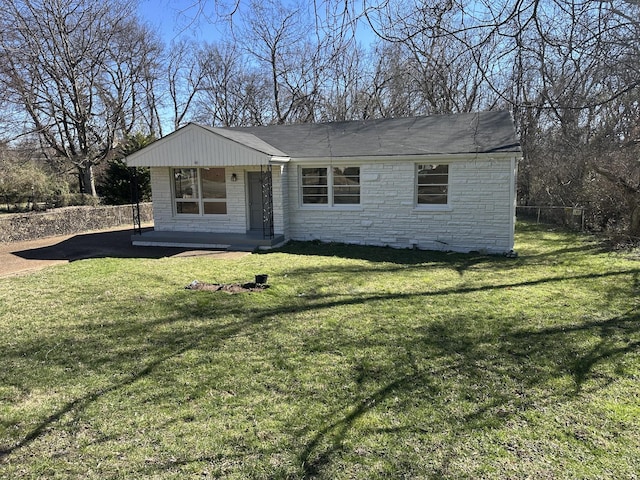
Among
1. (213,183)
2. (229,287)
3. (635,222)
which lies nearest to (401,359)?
(229,287)

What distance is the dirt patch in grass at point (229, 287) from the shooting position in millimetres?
7050

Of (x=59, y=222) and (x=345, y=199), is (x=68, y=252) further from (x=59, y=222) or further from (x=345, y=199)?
(x=345, y=199)

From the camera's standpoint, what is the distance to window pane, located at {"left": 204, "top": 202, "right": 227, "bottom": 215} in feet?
42.0

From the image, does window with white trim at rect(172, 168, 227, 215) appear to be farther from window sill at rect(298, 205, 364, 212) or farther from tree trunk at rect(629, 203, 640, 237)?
tree trunk at rect(629, 203, 640, 237)

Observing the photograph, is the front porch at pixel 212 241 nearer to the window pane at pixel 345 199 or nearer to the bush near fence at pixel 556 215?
the window pane at pixel 345 199

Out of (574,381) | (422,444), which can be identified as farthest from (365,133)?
(422,444)

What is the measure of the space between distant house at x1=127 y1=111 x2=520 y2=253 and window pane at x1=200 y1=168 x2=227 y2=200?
3 centimetres

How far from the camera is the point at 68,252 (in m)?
10.8

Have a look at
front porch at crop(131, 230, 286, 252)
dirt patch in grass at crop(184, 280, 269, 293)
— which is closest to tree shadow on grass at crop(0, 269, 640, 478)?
dirt patch in grass at crop(184, 280, 269, 293)

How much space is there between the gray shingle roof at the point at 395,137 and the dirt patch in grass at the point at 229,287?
Result: 543cm

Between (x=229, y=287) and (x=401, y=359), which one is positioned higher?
(x=229, y=287)

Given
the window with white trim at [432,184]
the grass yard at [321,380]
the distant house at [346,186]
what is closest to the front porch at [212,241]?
the distant house at [346,186]

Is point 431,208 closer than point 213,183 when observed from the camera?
Yes

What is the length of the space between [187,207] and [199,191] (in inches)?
27.8
